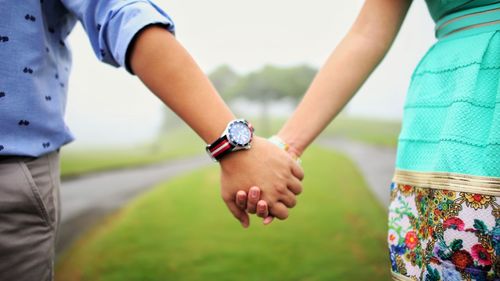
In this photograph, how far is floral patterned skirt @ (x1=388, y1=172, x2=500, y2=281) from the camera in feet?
2.01

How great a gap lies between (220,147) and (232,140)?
0.12 feet

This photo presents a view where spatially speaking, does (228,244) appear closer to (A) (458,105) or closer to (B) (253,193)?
(B) (253,193)

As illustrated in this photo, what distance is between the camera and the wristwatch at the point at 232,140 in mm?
860

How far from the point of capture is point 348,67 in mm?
968

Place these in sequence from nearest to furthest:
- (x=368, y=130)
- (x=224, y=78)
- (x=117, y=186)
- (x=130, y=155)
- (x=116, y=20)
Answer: (x=116, y=20), (x=117, y=186), (x=368, y=130), (x=130, y=155), (x=224, y=78)

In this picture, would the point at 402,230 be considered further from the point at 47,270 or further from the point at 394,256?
the point at 47,270

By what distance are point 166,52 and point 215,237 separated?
2.18 m

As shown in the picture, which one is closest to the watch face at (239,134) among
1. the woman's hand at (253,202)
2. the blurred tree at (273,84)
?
the woman's hand at (253,202)

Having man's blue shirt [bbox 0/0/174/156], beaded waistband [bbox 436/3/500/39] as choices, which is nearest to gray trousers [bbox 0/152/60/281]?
man's blue shirt [bbox 0/0/174/156]

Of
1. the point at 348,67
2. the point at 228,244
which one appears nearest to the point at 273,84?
the point at 228,244

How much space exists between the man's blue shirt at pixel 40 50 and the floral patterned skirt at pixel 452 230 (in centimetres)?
68

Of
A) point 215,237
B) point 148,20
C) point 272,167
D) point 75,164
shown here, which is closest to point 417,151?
point 272,167

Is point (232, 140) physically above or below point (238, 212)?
above

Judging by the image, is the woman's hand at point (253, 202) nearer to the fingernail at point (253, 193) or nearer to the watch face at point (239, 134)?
the fingernail at point (253, 193)
